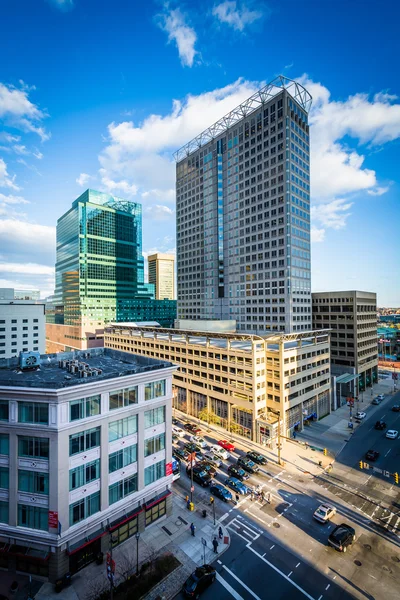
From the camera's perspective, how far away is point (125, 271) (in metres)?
181

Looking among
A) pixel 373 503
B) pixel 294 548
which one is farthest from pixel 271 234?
pixel 294 548

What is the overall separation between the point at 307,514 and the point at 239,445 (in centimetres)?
2010

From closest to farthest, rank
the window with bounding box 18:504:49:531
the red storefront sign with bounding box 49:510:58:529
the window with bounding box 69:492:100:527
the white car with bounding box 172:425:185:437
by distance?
the red storefront sign with bounding box 49:510:58:529 → the window with bounding box 18:504:49:531 → the window with bounding box 69:492:100:527 → the white car with bounding box 172:425:185:437

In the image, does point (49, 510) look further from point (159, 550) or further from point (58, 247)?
point (58, 247)

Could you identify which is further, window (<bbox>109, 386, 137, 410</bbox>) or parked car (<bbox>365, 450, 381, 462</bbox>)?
parked car (<bbox>365, 450, 381, 462</bbox>)

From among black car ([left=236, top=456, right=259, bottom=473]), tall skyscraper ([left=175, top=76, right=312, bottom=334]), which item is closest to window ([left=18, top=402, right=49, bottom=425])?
black car ([left=236, top=456, right=259, bottom=473])

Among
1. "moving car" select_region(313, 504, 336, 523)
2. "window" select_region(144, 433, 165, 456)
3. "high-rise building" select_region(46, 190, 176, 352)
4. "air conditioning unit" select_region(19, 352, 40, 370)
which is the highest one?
"high-rise building" select_region(46, 190, 176, 352)

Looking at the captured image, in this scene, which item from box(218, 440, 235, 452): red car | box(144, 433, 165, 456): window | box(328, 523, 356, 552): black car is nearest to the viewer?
box(328, 523, 356, 552): black car

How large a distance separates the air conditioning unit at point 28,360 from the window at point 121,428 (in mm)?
13845

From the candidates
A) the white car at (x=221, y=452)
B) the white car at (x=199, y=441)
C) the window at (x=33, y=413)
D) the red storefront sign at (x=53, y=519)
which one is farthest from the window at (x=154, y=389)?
the white car at (x=199, y=441)

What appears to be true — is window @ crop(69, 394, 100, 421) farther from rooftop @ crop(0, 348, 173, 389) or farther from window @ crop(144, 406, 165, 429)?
window @ crop(144, 406, 165, 429)

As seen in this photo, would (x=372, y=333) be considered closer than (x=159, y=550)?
No

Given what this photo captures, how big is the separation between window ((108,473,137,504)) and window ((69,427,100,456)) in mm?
5404

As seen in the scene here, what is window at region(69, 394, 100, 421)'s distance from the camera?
27.5 m
